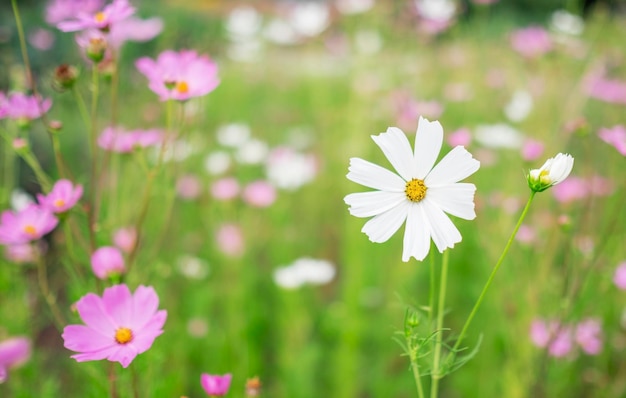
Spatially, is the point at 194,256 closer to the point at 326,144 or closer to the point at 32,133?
the point at 32,133

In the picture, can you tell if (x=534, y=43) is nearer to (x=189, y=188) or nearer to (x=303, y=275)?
(x=303, y=275)

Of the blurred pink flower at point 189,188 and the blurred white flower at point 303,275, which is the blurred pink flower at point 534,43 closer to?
the blurred white flower at point 303,275

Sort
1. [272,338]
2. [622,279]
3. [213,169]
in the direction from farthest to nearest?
[213,169] → [272,338] → [622,279]

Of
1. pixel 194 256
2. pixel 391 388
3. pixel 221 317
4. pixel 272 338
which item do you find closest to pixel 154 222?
pixel 194 256

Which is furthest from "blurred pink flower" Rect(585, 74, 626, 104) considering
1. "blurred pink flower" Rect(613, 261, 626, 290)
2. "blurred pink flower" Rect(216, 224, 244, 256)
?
"blurred pink flower" Rect(216, 224, 244, 256)

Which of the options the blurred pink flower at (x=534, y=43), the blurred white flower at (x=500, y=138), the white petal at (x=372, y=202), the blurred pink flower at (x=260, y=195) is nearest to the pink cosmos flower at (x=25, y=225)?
the white petal at (x=372, y=202)

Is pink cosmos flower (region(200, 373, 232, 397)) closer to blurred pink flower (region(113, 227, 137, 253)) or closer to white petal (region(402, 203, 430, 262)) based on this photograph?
white petal (region(402, 203, 430, 262))
